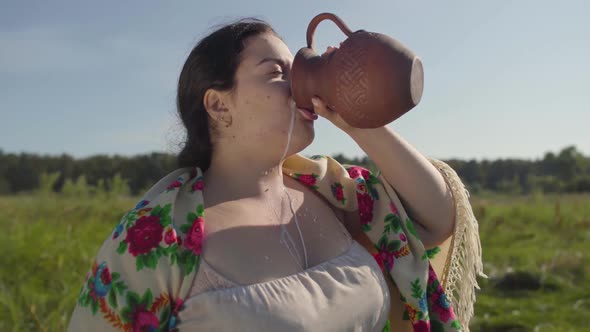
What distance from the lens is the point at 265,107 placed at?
140 centimetres

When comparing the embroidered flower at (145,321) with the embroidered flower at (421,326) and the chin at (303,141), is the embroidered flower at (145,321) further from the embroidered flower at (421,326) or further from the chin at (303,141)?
the embroidered flower at (421,326)

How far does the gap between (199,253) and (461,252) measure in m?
0.86

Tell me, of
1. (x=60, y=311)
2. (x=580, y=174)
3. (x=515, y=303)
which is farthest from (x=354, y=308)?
(x=580, y=174)

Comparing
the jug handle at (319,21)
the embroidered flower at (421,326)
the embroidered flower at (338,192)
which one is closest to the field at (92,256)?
the embroidered flower at (338,192)

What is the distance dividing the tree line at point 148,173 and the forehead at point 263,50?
0.45m

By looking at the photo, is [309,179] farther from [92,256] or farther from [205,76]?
[92,256]

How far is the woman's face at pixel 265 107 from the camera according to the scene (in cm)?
139

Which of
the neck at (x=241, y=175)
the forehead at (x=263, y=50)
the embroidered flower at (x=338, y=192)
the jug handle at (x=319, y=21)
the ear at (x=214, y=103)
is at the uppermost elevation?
the jug handle at (x=319, y=21)

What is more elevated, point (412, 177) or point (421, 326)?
point (412, 177)

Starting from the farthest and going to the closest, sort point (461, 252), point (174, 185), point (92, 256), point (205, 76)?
point (92, 256) → point (461, 252) → point (205, 76) → point (174, 185)

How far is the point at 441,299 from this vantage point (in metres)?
1.60

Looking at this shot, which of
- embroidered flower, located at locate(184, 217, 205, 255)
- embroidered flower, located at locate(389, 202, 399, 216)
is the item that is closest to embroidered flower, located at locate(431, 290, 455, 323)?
embroidered flower, located at locate(389, 202, 399, 216)

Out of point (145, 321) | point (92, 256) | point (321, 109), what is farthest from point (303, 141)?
point (92, 256)

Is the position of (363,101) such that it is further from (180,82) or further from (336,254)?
(180,82)
